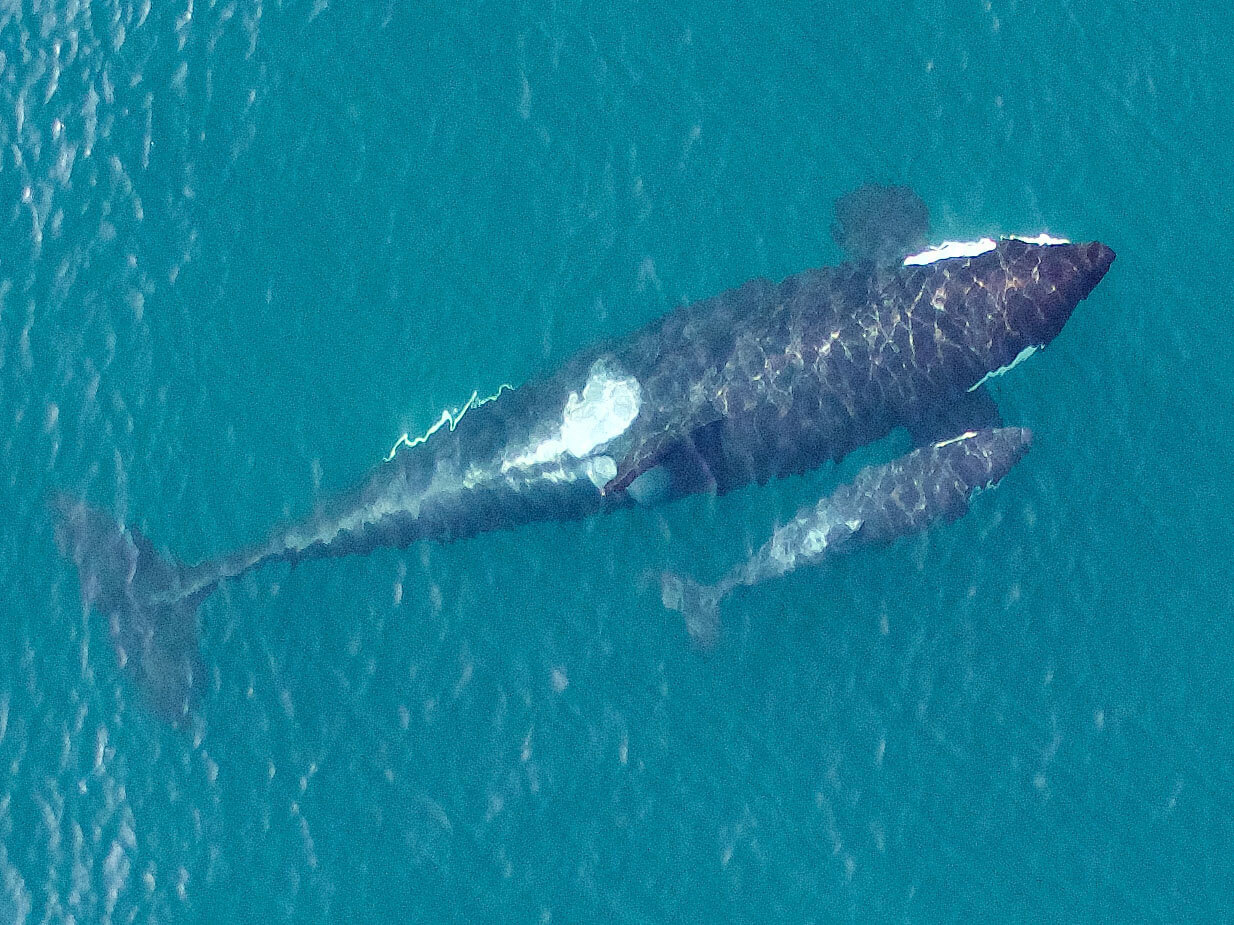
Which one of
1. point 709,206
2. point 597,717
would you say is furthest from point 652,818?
point 709,206

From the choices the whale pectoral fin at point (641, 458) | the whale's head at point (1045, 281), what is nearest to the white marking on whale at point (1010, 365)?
the whale's head at point (1045, 281)

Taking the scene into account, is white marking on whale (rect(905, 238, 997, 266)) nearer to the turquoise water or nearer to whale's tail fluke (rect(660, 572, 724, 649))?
the turquoise water

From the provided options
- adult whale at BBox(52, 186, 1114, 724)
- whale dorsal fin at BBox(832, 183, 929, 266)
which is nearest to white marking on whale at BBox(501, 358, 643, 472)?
adult whale at BBox(52, 186, 1114, 724)

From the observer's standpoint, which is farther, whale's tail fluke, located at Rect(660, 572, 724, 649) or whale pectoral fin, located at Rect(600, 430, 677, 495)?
whale's tail fluke, located at Rect(660, 572, 724, 649)

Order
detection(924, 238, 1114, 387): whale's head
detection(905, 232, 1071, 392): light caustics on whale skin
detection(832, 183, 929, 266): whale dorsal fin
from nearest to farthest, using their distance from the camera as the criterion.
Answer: detection(924, 238, 1114, 387): whale's head, detection(905, 232, 1071, 392): light caustics on whale skin, detection(832, 183, 929, 266): whale dorsal fin

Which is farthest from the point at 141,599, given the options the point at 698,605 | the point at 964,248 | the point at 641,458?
Result: the point at 964,248

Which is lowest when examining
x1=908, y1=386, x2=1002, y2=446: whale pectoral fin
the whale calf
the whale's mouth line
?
the whale calf

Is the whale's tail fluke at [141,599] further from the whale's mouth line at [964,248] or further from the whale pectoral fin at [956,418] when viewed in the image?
the whale's mouth line at [964,248]

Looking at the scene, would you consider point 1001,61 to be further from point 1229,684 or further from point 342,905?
point 342,905

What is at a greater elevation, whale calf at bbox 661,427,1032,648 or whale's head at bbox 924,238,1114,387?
whale's head at bbox 924,238,1114,387
